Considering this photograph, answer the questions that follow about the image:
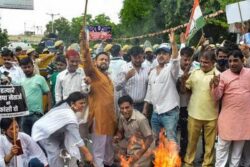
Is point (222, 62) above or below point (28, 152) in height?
above

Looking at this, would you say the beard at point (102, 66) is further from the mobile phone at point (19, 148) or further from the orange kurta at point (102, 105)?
the mobile phone at point (19, 148)

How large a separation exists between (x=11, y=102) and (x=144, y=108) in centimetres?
259

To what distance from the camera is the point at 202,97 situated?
7051 millimetres

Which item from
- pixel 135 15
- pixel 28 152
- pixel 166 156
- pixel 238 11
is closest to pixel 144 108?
pixel 166 156

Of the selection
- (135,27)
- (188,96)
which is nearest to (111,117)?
(188,96)

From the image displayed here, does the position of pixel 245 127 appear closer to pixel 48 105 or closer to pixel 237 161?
pixel 237 161

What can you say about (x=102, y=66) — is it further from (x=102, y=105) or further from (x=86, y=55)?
(x=102, y=105)

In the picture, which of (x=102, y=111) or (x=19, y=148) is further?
(x=102, y=111)

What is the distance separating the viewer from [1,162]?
5406 mm

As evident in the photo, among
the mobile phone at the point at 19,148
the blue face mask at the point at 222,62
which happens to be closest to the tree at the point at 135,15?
the blue face mask at the point at 222,62

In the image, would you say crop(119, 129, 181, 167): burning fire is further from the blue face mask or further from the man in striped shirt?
the blue face mask

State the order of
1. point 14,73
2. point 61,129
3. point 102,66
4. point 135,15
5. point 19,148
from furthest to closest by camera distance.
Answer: point 135,15, point 14,73, point 102,66, point 61,129, point 19,148

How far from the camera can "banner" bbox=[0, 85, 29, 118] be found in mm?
5527

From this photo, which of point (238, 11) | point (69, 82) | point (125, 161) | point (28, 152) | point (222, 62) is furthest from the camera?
point (238, 11)
